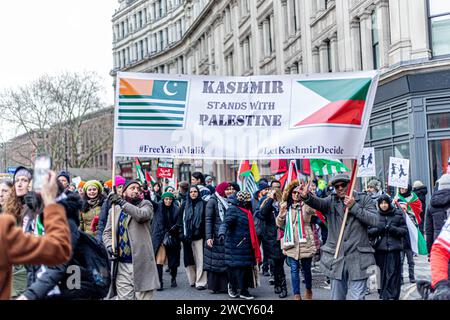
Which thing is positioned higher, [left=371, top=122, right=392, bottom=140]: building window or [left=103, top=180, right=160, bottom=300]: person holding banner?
[left=371, top=122, right=392, bottom=140]: building window

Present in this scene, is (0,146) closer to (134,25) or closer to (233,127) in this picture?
(134,25)

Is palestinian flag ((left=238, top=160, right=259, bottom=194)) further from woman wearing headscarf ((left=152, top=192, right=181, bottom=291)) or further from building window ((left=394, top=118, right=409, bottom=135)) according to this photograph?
building window ((left=394, top=118, right=409, bottom=135))

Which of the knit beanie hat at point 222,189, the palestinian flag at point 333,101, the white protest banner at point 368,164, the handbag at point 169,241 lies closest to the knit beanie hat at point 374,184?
the white protest banner at point 368,164

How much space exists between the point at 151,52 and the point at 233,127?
224 feet

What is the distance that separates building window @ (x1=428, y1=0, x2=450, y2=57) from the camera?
63.9 feet

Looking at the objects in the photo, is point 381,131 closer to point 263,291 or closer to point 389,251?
point 263,291

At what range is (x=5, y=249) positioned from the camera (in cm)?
344

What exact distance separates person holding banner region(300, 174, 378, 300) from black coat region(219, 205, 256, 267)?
10.1 ft

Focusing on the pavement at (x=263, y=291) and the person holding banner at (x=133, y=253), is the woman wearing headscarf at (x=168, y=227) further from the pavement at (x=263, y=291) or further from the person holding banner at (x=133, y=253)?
the person holding banner at (x=133, y=253)

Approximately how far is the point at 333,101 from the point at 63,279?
4.28m

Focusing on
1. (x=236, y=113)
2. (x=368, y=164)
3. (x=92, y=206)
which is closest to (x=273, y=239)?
(x=92, y=206)

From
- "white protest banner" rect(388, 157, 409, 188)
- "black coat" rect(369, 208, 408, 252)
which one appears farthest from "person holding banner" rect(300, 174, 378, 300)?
"white protest banner" rect(388, 157, 409, 188)

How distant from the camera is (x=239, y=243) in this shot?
33.9ft

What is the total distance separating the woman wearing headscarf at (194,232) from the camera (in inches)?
462
